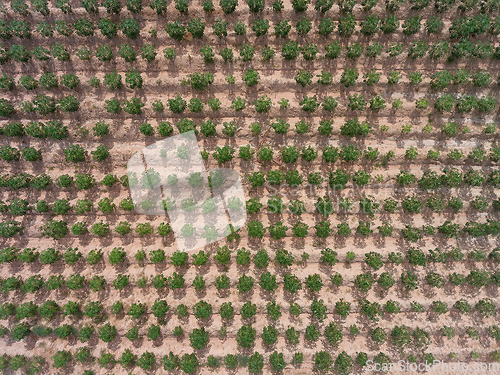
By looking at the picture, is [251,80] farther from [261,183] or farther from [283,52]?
[261,183]

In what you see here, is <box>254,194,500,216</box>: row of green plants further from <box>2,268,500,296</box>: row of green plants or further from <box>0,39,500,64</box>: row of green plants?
<box>0,39,500,64</box>: row of green plants

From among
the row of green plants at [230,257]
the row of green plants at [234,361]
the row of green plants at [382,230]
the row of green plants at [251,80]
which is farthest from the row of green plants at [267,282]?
the row of green plants at [251,80]

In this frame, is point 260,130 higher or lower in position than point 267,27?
lower

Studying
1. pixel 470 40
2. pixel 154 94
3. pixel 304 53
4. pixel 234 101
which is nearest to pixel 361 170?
pixel 304 53

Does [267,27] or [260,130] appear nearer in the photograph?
[267,27]

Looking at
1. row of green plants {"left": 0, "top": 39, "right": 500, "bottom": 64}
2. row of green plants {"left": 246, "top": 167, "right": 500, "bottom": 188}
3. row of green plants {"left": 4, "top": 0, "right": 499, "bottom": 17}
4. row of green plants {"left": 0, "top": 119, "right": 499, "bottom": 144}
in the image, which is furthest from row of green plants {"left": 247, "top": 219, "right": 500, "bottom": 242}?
row of green plants {"left": 4, "top": 0, "right": 499, "bottom": 17}

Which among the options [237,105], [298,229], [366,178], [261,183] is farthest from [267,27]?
[298,229]
